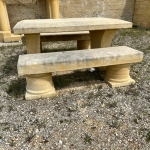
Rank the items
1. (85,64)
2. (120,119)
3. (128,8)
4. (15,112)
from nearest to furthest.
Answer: (120,119), (15,112), (85,64), (128,8)

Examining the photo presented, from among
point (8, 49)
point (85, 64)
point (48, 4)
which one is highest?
point (48, 4)

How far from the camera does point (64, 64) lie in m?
2.34

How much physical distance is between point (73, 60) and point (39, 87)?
0.67 meters

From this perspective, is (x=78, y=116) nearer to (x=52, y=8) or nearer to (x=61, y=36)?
(x=61, y=36)

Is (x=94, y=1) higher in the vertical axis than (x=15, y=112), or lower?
higher

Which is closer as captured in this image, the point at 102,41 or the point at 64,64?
the point at 64,64

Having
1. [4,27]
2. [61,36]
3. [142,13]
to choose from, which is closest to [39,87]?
[61,36]

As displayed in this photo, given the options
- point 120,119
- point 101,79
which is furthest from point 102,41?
point 120,119

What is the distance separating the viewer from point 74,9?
22.7 ft

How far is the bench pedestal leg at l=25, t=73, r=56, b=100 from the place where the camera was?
2.40m

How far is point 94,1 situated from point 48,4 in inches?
80.4

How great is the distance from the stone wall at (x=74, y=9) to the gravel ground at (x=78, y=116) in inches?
170

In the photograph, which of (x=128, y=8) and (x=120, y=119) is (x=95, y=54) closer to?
(x=120, y=119)

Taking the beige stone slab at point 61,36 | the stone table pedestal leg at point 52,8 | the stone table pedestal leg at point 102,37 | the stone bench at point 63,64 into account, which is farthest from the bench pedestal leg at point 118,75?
the stone table pedestal leg at point 52,8
